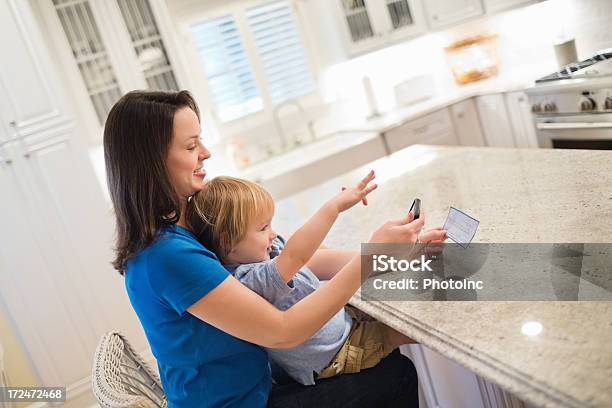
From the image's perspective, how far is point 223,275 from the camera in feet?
3.56

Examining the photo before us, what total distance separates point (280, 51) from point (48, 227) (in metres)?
2.27

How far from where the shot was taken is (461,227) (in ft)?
3.96

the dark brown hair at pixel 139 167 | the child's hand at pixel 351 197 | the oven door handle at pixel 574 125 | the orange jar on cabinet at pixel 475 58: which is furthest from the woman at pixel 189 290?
the orange jar on cabinet at pixel 475 58

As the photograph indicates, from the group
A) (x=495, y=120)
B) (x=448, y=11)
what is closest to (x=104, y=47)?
(x=448, y=11)

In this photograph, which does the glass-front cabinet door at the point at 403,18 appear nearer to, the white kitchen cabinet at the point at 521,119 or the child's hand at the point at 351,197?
the white kitchen cabinet at the point at 521,119

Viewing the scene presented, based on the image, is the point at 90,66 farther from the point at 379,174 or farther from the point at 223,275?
the point at 223,275

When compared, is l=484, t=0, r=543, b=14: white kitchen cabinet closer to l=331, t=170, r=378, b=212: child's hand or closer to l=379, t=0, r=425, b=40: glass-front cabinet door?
l=379, t=0, r=425, b=40: glass-front cabinet door

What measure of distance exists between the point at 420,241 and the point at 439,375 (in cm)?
52

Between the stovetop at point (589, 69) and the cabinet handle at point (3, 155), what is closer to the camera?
the stovetop at point (589, 69)

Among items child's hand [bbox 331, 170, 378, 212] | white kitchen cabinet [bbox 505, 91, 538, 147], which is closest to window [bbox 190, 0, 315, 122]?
white kitchen cabinet [bbox 505, 91, 538, 147]

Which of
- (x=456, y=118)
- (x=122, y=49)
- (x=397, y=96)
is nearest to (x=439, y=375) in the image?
(x=456, y=118)

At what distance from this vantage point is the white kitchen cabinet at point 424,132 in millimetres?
3945

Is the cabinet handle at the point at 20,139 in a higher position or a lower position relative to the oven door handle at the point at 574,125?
higher

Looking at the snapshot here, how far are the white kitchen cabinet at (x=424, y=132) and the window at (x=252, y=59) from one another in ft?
3.26
